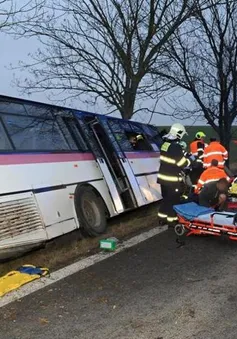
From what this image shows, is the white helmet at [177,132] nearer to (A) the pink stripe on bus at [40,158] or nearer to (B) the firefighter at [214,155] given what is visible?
(B) the firefighter at [214,155]

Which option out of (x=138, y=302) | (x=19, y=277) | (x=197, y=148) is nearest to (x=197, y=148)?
(x=197, y=148)

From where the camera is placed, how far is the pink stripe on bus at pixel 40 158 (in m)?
6.15

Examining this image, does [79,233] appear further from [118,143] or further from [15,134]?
[118,143]

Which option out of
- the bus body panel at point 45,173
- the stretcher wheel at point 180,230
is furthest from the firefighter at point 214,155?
the bus body panel at point 45,173

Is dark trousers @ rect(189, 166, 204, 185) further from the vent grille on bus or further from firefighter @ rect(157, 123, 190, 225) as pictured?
the vent grille on bus

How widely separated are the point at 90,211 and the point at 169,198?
1.37 metres

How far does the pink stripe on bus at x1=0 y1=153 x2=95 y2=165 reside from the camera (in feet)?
20.2

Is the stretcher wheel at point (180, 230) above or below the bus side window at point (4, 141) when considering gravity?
below

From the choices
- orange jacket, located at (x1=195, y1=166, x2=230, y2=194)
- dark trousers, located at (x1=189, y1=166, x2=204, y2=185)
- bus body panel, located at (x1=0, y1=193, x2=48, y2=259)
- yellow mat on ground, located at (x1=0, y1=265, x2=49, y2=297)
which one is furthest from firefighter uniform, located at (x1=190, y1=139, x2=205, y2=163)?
yellow mat on ground, located at (x1=0, y1=265, x2=49, y2=297)

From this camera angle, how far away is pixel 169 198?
318 inches

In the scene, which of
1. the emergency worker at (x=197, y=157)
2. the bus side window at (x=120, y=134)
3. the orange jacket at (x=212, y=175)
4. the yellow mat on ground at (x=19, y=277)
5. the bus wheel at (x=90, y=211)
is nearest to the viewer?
the yellow mat on ground at (x=19, y=277)

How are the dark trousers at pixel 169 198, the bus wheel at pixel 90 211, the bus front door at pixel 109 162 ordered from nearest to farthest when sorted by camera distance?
the bus wheel at pixel 90 211, the dark trousers at pixel 169 198, the bus front door at pixel 109 162

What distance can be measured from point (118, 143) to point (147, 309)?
17.5 feet

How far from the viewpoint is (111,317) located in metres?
4.31
